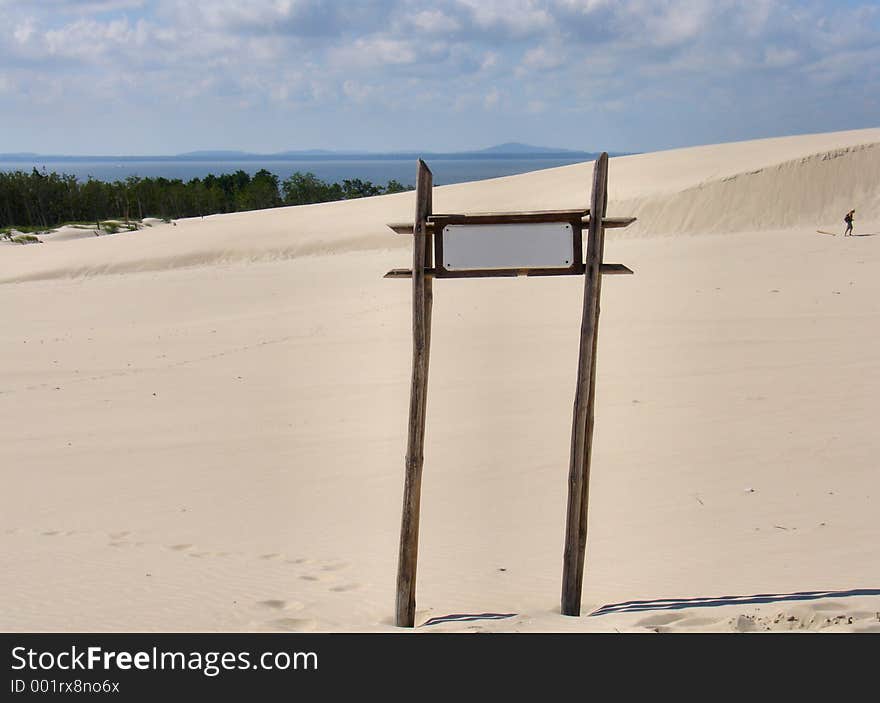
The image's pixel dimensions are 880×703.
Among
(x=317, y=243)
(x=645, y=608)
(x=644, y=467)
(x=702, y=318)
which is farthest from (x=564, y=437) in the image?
(x=317, y=243)

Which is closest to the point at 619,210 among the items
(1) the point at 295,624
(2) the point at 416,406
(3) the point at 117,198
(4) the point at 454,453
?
(4) the point at 454,453

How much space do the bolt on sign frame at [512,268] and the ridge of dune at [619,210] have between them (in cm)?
2268

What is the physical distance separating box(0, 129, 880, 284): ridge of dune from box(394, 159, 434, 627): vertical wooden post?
2278cm

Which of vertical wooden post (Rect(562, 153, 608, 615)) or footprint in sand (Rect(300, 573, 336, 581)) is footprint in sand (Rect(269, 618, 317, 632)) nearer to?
footprint in sand (Rect(300, 573, 336, 581))

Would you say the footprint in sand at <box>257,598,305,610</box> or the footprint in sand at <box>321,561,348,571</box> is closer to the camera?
the footprint in sand at <box>257,598,305,610</box>

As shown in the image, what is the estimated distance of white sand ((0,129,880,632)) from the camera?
602cm

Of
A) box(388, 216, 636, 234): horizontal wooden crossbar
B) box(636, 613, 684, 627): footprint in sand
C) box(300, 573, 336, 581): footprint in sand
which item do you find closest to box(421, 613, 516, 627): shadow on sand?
box(636, 613, 684, 627): footprint in sand

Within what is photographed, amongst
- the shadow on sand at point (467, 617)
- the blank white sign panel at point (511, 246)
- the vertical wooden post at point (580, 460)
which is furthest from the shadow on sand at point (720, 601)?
the blank white sign panel at point (511, 246)

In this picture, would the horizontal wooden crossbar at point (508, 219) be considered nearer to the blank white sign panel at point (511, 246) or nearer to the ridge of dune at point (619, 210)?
the blank white sign panel at point (511, 246)

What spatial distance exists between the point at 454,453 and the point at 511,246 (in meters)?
3.98

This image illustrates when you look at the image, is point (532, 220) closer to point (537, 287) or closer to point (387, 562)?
point (387, 562)

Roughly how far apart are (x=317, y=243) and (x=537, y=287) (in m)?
13.7

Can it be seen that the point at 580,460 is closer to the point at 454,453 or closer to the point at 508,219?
the point at 508,219

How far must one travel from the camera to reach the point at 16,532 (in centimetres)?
727
